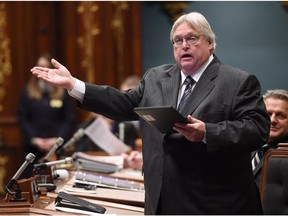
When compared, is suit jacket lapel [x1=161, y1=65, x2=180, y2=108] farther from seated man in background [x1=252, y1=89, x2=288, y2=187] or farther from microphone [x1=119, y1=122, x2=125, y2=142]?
microphone [x1=119, y1=122, x2=125, y2=142]

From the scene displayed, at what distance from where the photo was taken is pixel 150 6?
23.5 ft

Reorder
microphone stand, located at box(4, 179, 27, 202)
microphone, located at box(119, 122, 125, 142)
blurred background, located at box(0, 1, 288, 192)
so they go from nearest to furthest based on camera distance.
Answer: microphone stand, located at box(4, 179, 27, 202), microphone, located at box(119, 122, 125, 142), blurred background, located at box(0, 1, 288, 192)

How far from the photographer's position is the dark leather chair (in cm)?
330

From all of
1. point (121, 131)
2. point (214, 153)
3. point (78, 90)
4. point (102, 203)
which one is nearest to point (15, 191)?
point (102, 203)

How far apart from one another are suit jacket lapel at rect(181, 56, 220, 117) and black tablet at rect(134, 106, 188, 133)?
196 millimetres

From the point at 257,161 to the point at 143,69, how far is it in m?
3.81

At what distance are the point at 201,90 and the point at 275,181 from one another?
0.83 m

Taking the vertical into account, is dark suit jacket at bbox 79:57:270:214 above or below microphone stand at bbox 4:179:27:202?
above

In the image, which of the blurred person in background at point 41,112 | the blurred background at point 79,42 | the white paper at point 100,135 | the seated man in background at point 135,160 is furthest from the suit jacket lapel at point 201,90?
the blurred background at point 79,42

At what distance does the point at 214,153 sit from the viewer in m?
2.65

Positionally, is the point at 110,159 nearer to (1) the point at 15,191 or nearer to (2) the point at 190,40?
(1) the point at 15,191

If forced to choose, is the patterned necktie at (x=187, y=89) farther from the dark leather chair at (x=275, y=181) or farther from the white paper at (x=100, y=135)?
the white paper at (x=100, y=135)

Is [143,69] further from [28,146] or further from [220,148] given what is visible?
[220,148]

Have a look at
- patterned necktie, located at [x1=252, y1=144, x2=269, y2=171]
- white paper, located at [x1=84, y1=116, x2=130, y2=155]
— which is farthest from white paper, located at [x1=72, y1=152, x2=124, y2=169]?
patterned necktie, located at [x1=252, y1=144, x2=269, y2=171]
